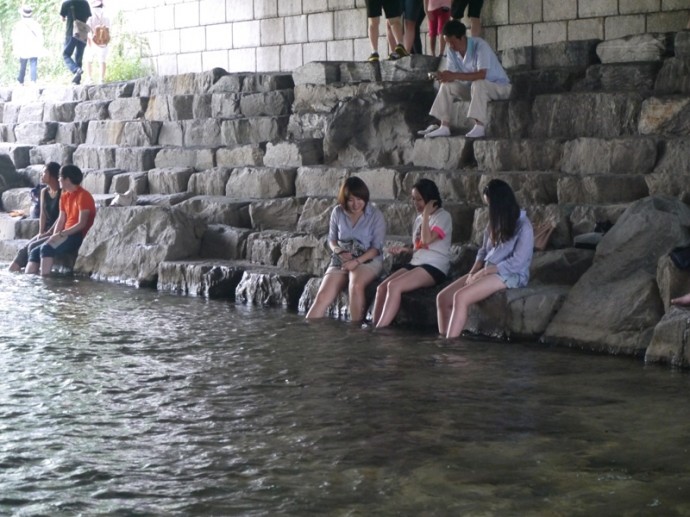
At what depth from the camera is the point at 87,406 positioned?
6.52 meters

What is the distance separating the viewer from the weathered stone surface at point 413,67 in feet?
40.3

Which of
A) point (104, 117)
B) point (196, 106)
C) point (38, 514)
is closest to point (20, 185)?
point (104, 117)

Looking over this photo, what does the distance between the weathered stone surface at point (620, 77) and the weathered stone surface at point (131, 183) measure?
6.06 m

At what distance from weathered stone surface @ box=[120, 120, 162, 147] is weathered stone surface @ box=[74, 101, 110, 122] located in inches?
44.2

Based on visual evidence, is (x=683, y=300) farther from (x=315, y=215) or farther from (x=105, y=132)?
(x=105, y=132)

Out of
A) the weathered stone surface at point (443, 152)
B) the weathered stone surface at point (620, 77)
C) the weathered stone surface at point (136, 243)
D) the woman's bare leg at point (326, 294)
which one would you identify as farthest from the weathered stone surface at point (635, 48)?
the weathered stone surface at point (136, 243)

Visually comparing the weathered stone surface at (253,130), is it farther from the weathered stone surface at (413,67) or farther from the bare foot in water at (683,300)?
the bare foot in water at (683,300)

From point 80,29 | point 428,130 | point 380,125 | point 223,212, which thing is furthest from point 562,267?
point 80,29

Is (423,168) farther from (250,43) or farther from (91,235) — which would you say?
(250,43)

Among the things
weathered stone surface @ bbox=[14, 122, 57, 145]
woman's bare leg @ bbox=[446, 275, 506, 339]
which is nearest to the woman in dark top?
weathered stone surface @ bbox=[14, 122, 57, 145]

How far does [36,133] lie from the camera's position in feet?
57.4

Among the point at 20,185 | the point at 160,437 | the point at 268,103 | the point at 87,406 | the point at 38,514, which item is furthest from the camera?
the point at 20,185

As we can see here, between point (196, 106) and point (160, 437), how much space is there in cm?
960

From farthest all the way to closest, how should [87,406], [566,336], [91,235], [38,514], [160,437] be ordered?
1. [91,235]
2. [566,336]
3. [87,406]
4. [160,437]
5. [38,514]
